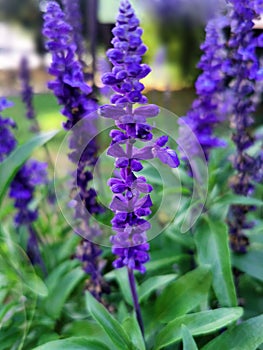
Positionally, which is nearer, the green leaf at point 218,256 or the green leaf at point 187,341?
the green leaf at point 187,341

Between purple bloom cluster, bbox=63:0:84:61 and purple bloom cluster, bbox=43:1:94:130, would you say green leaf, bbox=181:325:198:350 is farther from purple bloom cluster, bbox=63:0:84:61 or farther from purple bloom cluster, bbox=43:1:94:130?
purple bloom cluster, bbox=63:0:84:61

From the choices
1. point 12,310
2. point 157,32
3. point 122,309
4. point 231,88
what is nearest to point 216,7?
Answer: point 231,88

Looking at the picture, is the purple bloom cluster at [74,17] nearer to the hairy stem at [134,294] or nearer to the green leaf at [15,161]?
the green leaf at [15,161]

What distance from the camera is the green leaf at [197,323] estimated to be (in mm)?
1274

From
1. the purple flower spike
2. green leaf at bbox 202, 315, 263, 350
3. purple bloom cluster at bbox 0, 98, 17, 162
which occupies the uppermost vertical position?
the purple flower spike

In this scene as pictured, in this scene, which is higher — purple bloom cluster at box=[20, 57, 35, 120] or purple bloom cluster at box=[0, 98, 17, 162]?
purple bloom cluster at box=[20, 57, 35, 120]

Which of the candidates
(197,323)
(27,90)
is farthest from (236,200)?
(27,90)

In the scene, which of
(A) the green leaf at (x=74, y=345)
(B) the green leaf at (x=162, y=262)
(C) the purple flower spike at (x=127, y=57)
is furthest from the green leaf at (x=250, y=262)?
(C) the purple flower spike at (x=127, y=57)

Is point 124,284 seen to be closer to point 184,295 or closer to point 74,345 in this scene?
point 184,295

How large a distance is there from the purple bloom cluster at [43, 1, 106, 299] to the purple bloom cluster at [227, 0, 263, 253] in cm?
48

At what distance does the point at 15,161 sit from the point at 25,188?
0.75ft

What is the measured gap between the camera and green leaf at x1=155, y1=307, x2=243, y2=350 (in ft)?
4.18

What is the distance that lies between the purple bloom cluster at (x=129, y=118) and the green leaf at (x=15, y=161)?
51 centimetres

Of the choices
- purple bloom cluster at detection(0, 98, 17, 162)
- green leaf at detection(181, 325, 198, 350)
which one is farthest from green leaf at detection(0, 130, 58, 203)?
green leaf at detection(181, 325, 198, 350)
